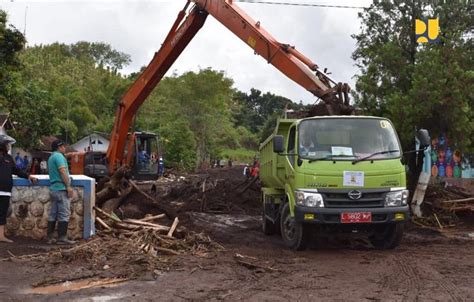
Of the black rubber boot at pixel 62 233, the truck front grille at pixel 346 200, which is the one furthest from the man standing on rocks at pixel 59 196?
the truck front grille at pixel 346 200

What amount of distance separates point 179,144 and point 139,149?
87.6 feet

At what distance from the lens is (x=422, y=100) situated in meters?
14.8

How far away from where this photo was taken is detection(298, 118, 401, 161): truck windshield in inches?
409

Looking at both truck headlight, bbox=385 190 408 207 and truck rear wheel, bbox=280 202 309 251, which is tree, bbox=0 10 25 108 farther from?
truck headlight, bbox=385 190 408 207

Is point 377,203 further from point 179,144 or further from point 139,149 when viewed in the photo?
point 179,144

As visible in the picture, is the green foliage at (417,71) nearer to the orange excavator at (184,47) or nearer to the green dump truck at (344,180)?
the orange excavator at (184,47)

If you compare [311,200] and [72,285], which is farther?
[311,200]

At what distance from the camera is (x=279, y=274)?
8.27 meters

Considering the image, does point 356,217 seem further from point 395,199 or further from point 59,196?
point 59,196

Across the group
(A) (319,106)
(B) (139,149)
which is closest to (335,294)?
(A) (319,106)

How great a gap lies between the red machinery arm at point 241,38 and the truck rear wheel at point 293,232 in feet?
9.50

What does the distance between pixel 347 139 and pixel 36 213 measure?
228 inches

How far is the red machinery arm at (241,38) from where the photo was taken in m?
13.4

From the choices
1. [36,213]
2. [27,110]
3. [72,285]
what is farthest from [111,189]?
[27,110]
